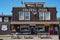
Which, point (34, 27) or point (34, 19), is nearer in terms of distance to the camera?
point (34, 27)

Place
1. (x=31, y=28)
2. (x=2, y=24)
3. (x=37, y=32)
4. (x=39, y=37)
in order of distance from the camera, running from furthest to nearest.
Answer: (x=2, y=24) → (x=31, y=28) → (x=37, y=32) → (x=39, y=37)

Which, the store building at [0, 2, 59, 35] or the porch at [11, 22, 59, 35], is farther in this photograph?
the store building at [0, 2, 59, 35]

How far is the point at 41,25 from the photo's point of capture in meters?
39.9

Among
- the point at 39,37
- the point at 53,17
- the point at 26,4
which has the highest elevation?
the point at 26,4

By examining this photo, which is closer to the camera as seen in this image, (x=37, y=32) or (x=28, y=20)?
(x=37, y=32)

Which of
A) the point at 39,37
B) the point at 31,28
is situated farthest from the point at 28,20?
the point at 39,37

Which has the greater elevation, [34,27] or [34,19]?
[34,19]

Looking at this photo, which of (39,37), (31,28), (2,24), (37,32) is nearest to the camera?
(39,37)

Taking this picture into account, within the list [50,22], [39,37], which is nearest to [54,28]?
[50,22]

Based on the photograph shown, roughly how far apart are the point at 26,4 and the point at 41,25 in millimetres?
5421

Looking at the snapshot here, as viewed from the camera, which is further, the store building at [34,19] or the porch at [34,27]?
the store building at [34,19]

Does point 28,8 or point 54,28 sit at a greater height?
point 28,8

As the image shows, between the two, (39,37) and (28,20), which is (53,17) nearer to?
(28,20)

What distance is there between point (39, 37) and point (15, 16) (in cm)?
1141
